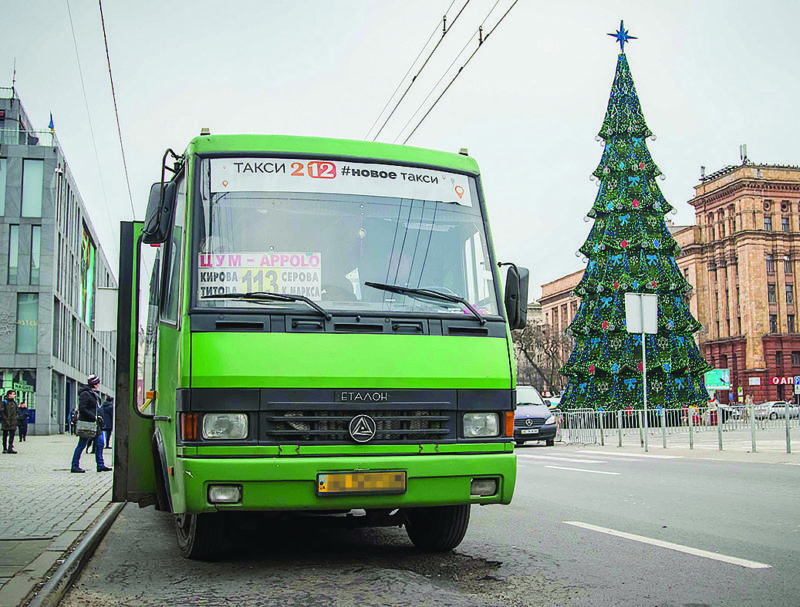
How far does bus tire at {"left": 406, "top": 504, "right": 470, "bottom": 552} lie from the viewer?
6.66m

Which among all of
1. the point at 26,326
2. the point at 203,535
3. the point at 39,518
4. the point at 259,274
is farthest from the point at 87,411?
the point at 26,326

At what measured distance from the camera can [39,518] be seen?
9.13 metres

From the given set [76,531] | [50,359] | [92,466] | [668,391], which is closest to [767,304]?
[668,391]

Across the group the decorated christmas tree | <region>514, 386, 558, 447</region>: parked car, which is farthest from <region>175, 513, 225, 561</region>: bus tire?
the decorated christmas tree

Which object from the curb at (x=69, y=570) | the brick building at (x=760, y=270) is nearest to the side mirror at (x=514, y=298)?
the curb at (x=69, y=570)

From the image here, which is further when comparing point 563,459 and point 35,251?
point 35,251

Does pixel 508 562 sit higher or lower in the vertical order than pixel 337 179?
lower

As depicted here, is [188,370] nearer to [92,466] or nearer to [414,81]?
[414,81]

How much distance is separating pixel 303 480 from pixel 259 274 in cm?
134

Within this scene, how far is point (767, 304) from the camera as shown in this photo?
82.2 meters

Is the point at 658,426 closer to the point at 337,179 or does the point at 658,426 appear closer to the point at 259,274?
the point at 337,179

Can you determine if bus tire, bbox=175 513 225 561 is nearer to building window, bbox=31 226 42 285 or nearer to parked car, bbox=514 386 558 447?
parked car, bbox=514 386 558 447

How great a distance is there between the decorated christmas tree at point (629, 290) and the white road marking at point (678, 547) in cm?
2602

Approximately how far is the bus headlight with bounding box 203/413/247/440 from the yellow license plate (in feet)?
1.77
